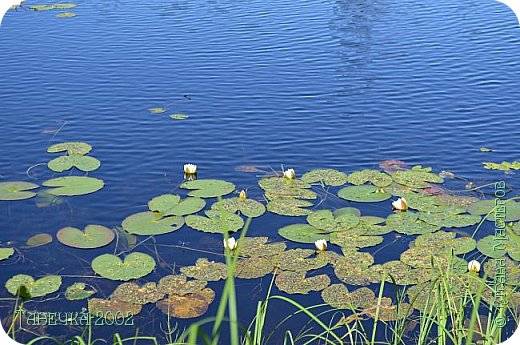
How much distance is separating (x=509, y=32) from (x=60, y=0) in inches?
206

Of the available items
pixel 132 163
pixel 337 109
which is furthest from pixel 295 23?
pixel 132 163

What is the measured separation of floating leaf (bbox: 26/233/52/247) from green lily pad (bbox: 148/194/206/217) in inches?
22.4

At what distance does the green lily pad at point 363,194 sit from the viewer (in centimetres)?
414

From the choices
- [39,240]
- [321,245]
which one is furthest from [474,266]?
[39,240]

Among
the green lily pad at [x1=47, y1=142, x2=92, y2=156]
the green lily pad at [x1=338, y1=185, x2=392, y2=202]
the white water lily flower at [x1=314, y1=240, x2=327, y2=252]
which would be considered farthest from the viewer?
the green lily pad at [x1=47, y1=142, x2=92, y2=156]

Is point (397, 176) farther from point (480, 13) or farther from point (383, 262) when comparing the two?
point (480, 13)

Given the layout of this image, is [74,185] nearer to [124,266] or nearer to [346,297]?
[124,266]

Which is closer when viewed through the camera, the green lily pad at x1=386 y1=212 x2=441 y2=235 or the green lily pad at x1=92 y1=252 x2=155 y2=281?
the green lily pad at x1=92 y1=252 x2=155 y2=281

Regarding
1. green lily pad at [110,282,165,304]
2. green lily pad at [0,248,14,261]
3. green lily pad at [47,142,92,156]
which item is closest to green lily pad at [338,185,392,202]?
green lily pad at [110,282,165,304]

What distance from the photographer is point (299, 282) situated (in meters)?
3.38

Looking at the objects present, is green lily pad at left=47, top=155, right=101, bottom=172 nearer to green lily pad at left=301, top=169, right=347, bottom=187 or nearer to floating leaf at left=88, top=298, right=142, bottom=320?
green lily pad at left=301, top=169, right=347, bottom=187

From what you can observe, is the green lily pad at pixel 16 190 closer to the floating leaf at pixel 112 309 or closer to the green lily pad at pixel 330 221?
the floating leaf at pixel 112 309

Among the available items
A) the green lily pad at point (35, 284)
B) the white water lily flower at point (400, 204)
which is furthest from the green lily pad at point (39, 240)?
the white water lily flower at point (400, 204)

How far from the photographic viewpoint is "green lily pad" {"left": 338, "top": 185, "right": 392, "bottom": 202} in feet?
13.6
